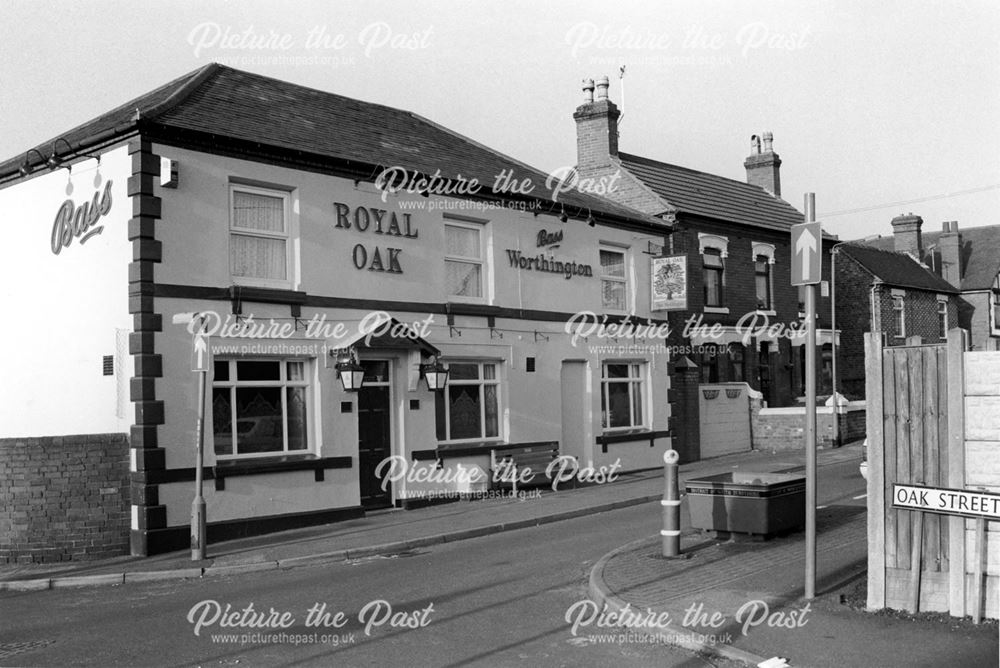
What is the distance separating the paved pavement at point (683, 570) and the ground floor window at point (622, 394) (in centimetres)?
375

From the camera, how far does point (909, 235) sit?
43469mm

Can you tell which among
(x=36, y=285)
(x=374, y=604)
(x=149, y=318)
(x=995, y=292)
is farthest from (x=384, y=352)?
(x=995, y=292)

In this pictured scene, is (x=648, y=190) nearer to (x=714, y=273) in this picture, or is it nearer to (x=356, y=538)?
(x=714, y=273)

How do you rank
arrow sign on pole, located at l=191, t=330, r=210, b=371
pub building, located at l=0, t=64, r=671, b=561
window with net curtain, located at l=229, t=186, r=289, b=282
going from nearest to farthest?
arrow sign on pole, located at l=191, t=330, r=210, b=371, pub building, located at l=0, t=64, r=671, b=561, window with net curtain, located at l=229, t=186, r=289, b=282

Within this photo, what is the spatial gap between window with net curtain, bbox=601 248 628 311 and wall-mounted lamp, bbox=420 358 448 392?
624 cm

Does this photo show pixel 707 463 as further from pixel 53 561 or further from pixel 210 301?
pixel 53 561

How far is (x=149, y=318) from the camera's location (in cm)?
1407

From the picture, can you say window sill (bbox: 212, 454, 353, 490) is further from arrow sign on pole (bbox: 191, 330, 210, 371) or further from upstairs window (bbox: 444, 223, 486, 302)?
upstairs window (bbox: 444, 223, 486, 302)

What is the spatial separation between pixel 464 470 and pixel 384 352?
3056 mm

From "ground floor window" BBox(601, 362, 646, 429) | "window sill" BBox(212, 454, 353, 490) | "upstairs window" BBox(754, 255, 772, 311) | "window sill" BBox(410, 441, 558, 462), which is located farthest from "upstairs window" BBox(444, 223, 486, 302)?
"upstairs window" BBox(754, 255, 772, 311)

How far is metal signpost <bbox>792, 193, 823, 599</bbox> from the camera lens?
8.46 metres

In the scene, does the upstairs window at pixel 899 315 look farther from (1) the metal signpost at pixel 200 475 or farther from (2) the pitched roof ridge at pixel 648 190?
(1) the metal signpost at pixel 200 475

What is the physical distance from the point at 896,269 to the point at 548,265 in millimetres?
22814

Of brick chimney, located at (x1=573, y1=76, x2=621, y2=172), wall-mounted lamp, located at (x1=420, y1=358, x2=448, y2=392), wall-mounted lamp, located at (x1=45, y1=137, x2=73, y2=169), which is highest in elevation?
brick chimney, located at (x1=573, y1=76, x2=621, y2=172)
